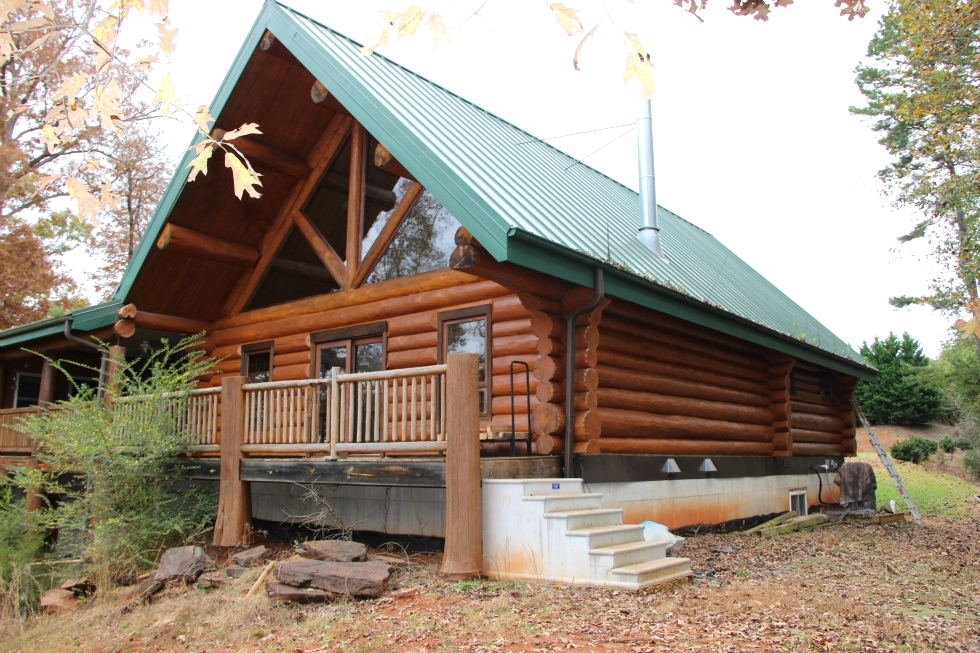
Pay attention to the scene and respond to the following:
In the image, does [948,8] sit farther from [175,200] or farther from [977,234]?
[175,200]

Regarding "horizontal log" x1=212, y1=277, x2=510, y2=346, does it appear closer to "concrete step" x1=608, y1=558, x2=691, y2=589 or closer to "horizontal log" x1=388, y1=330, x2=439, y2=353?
"horizontal log" x1=388, y1=330, x2=439, y2=353

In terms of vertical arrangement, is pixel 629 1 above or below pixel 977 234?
below

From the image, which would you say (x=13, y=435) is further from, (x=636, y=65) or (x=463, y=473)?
(x=636, y=65)

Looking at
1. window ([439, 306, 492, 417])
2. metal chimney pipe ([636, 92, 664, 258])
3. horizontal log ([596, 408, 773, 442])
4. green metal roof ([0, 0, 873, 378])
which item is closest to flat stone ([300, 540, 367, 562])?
window ([439, 306, 492, 417])

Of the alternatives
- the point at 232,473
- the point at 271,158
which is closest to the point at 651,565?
the point at 232,473

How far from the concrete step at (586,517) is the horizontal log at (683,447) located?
1760mm

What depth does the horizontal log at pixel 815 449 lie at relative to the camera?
16.9 m

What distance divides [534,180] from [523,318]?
9.37ft

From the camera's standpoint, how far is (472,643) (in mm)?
6043

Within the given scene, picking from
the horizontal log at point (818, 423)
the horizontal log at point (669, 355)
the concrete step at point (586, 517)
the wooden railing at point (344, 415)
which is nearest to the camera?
the concrete step at point (586, 517)

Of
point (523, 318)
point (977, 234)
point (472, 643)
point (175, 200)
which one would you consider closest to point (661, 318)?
point (523, 318)

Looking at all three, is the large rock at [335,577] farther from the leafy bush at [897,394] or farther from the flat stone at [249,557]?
the leafy bush at [897,394]

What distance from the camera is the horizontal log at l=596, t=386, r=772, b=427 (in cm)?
1085

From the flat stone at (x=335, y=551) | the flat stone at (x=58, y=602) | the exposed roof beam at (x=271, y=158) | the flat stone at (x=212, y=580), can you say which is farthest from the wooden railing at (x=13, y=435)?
the flat stone at (x=335, y=551)
